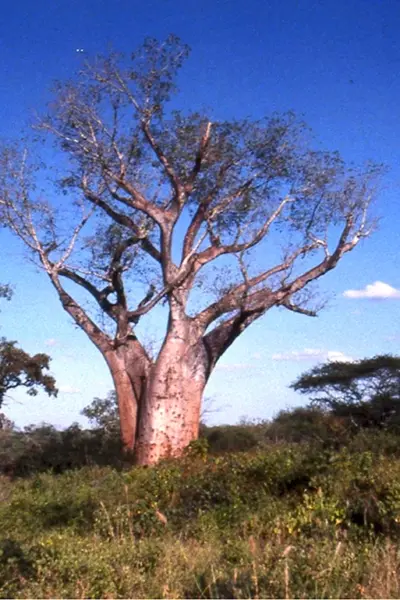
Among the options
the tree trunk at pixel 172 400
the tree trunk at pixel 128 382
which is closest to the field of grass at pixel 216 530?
the tree trunk at pixel 172 400

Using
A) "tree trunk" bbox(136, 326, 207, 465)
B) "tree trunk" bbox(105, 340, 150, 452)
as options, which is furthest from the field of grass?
"tree trunk" bbox(105, 340, 150, 452)

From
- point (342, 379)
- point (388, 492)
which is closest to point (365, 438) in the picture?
point (388, 492)

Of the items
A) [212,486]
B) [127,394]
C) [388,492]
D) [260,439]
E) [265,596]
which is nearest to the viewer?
[265,596]

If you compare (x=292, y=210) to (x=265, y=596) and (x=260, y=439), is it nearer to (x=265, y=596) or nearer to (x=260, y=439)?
(x=260, y=439)

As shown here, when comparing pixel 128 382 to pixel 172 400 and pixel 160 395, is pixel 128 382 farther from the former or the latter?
pixel 172 400

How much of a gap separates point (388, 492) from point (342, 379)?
35.4 ft

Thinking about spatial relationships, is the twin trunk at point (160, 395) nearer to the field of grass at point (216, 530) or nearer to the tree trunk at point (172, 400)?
the tree trunk at point (172, 400)

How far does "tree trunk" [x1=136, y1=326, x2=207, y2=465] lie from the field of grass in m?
1.89

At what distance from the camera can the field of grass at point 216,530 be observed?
4.95 m

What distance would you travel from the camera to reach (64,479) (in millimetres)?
12188

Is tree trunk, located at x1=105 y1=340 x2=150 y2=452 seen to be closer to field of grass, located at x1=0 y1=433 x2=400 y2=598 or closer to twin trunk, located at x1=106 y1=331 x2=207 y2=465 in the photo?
twin trunk, located at x1=106 y1=331 x2=207 y2=465

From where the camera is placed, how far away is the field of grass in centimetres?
495

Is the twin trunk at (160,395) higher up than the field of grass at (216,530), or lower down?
higher up

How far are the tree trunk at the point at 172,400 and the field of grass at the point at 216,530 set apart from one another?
6.20ft
